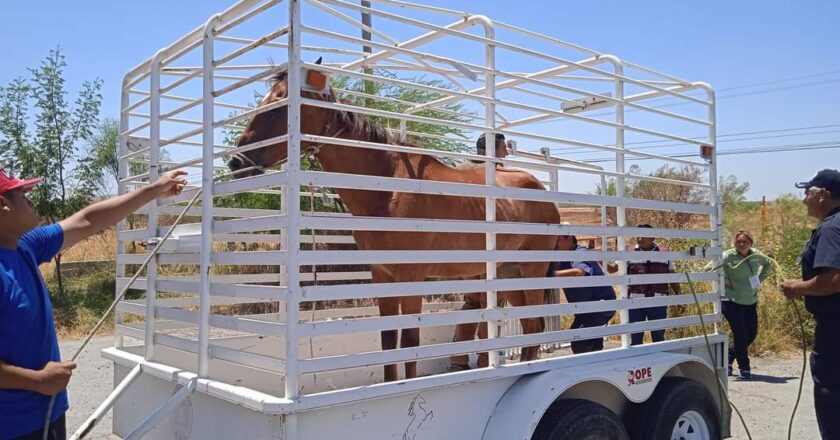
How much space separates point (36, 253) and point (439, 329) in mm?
3590

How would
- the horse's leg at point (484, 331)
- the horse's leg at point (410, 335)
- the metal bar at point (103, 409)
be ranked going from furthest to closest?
1. the horse's leg at point (484, 331)
2. the horse's leg at point (410, 335)
3. the metal bar at point (103, 409)

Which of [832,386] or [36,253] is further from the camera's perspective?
[832,386]

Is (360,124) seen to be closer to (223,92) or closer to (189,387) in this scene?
(223,92)

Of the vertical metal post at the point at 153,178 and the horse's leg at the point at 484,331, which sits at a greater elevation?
the vertical metal post at the point at 153,178

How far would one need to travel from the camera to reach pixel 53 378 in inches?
88.8

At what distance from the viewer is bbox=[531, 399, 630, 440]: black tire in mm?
3352

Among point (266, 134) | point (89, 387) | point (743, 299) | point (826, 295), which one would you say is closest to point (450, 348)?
point (266, 134)

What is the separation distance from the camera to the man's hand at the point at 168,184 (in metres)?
2.97

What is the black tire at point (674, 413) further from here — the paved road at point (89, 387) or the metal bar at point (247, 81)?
the paved road at point (89, 387)

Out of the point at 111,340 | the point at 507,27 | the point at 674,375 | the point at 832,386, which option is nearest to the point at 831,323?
the point at 832,386

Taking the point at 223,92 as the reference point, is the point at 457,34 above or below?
above

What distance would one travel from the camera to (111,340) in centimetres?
1105

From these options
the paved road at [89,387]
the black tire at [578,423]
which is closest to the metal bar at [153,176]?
the paved road at [89,387]

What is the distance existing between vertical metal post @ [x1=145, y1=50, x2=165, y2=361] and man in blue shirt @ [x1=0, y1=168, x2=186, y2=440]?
89cm
